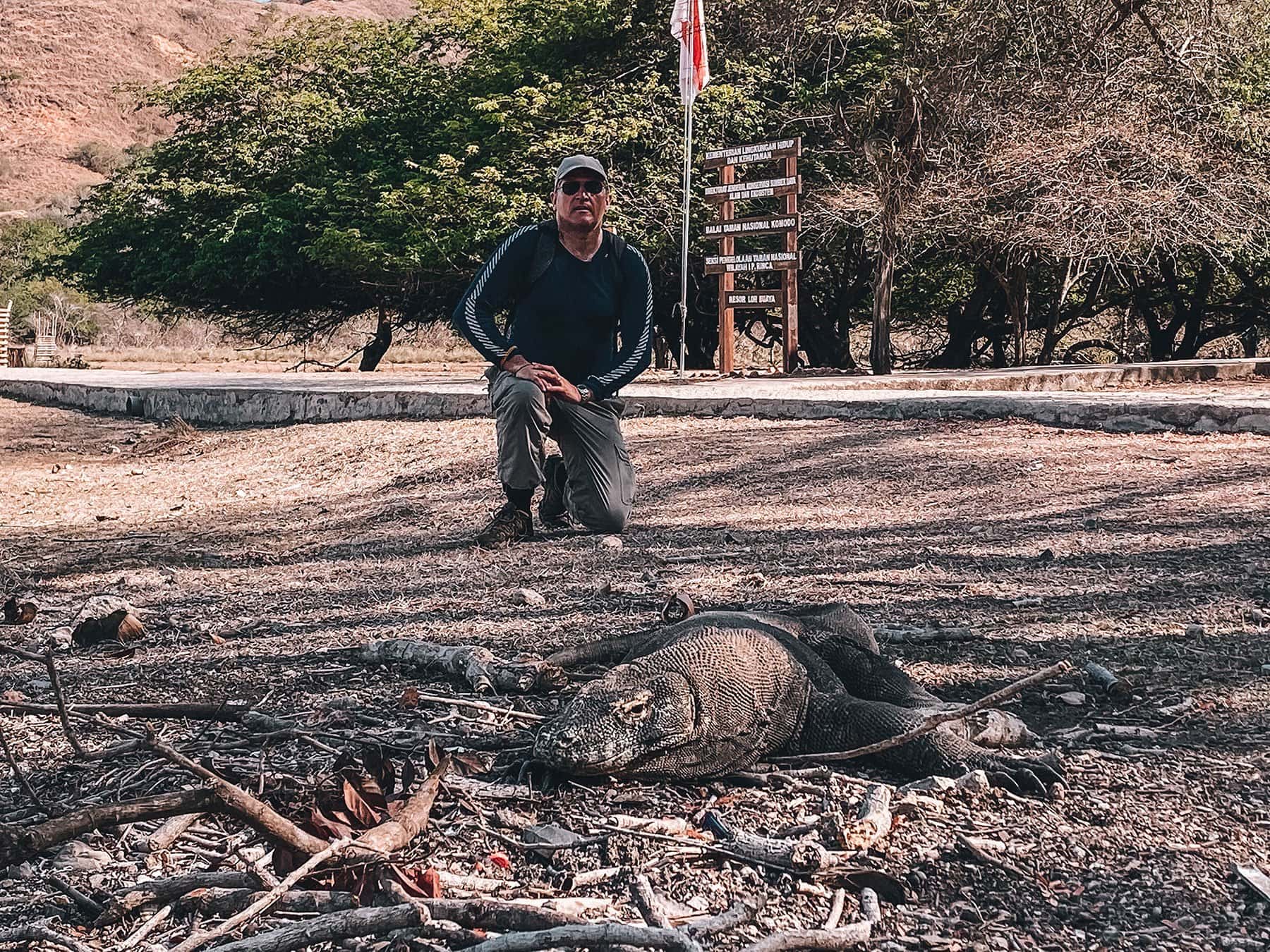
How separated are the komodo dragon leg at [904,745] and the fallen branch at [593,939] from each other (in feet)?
3.05

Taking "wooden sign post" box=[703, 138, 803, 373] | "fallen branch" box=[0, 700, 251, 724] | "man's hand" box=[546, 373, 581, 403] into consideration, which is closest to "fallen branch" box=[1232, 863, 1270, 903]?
"fallen branch" box=[0, 700, 251, 724]

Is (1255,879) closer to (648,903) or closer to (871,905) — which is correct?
(871,905)

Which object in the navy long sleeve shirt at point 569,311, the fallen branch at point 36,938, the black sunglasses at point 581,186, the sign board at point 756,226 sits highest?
the sign board at point 756,226

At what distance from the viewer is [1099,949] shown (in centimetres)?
211

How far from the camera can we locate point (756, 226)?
48.4ft

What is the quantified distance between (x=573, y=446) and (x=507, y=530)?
0.50 meters

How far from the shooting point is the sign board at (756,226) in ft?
47.3

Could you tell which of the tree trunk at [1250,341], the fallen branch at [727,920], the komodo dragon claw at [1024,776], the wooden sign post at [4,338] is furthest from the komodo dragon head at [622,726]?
the wooden sign post at [4,338]

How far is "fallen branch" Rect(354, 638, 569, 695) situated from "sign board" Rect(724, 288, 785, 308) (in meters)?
11.2

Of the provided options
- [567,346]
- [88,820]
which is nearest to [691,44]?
[567,346]

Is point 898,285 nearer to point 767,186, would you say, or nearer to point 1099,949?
point 767,186

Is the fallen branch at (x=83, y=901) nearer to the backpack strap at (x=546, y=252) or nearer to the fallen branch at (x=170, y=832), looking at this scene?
the fallen branch at (x=170, y=832)

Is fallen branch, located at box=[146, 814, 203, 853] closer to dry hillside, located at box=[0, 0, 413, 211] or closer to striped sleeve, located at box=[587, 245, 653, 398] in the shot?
striped sleeve, located at box=[587, 245, 653, 398]

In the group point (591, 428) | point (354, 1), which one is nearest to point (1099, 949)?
point (591, 428)
